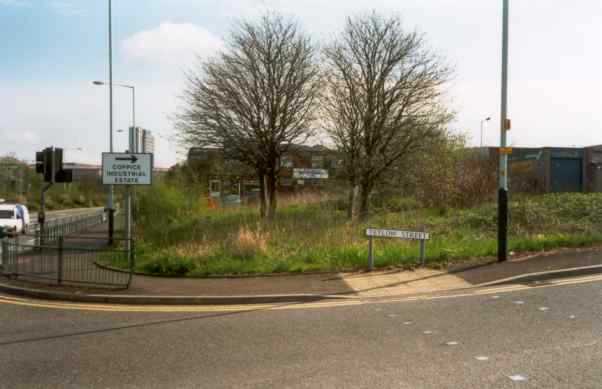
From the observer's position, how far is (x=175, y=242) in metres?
16.0

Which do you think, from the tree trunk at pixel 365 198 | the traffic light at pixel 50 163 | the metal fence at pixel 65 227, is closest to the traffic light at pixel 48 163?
the traffic light at pixel 50 163

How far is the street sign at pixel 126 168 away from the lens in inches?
628

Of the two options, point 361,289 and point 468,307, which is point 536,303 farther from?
point 361,289

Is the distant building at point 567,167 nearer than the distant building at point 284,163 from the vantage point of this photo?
No

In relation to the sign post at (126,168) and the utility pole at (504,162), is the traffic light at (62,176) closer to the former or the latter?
the sign post at (126,168)

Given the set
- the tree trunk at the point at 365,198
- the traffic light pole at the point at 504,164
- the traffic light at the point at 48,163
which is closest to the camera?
the traffic light pole at the point at 504,164

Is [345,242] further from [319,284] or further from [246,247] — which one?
[319,284]

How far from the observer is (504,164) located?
38.9 ft

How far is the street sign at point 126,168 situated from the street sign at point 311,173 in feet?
30.7

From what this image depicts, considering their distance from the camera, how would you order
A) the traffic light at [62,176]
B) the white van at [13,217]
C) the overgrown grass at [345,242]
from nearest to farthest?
the overgrown grass at [345,242] < the traffic light at [62,176] < the white van at [13,217]

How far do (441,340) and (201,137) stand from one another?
16.1 metres

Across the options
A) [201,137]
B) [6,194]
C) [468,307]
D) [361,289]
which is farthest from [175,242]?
[6,194]

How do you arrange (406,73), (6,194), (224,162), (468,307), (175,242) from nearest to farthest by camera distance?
1. (468,307)
2. (175,242)
3. (406,73)
4. (224,162)
5. (6,194)

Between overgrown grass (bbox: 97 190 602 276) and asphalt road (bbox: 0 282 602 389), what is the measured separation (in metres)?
3.38
